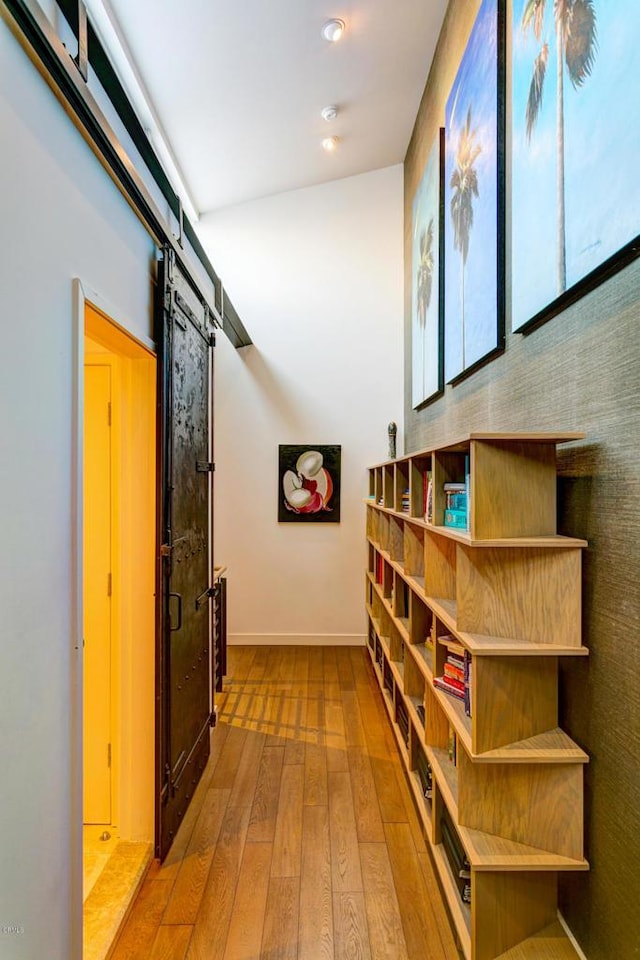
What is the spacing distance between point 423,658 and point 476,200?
2181mm

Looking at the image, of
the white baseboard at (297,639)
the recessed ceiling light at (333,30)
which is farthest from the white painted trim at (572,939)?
the recessed ceiling light at (333,30)

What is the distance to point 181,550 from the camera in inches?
86.6

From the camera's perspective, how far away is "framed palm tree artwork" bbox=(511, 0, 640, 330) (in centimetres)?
112

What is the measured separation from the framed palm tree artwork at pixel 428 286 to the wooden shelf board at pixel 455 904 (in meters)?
2.42

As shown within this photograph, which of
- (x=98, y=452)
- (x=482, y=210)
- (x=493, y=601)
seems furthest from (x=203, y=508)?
(x=482, y=210)

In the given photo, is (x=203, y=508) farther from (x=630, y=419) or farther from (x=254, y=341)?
(x=254, y=341)

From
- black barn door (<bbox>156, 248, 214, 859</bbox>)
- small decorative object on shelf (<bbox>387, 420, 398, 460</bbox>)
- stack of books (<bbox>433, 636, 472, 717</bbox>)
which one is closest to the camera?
stack of books (<bbox>433, 636, 472, 717</bbox>)

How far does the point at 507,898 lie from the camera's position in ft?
4.58

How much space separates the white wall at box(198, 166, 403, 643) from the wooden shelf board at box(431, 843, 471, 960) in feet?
9.27

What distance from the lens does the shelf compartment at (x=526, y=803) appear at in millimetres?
1354

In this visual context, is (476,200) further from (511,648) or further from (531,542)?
(511,648)

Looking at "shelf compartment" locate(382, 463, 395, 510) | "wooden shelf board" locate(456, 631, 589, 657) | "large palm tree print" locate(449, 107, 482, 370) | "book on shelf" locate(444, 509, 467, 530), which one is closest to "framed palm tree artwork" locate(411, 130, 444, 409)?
"large palm tree print" locate(449, 107, 482, 370)

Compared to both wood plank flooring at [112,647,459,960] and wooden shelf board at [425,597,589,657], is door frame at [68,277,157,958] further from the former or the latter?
wooden shelf board at [425,597,589,657]

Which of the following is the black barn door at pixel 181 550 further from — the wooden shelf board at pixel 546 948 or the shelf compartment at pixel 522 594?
the wooden shelf board at pixel 546 948
